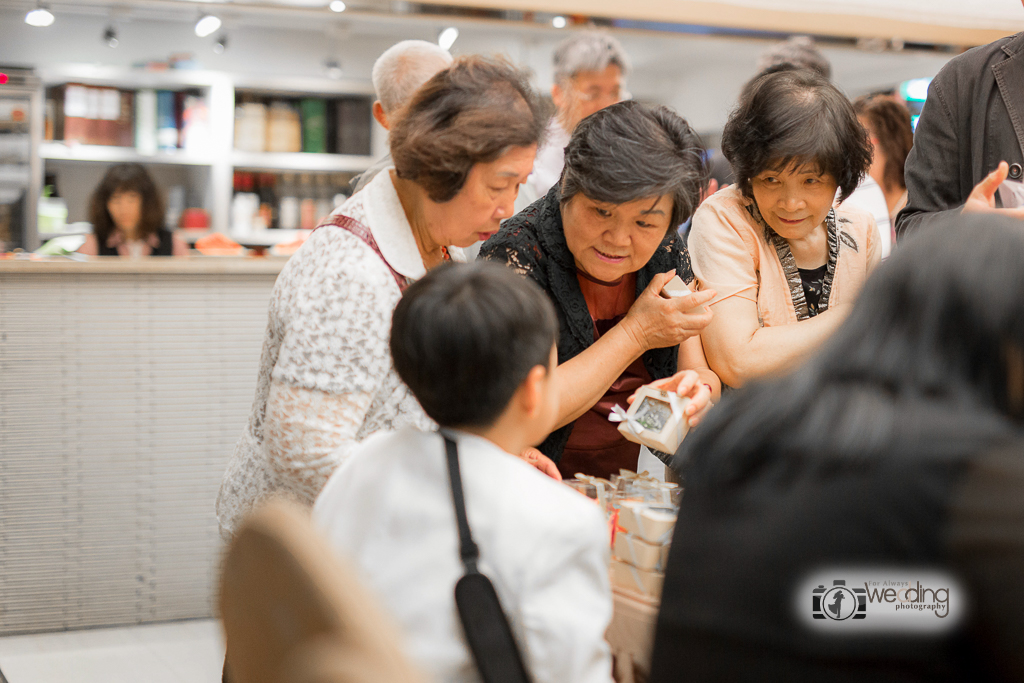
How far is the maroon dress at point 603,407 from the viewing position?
1.97m

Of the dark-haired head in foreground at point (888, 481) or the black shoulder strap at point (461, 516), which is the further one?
the black shoulder strap at point (461, 516)

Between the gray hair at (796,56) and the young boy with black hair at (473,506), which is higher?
the gray hair at (796,56)

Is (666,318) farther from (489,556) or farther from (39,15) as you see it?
(39,15)

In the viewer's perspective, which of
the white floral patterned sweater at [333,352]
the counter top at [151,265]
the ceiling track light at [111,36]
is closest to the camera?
the white floral patterned sweater at [333,352]

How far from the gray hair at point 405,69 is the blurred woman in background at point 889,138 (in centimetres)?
182

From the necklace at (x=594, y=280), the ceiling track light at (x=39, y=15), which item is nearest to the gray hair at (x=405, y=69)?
the necklace at (x=594, y=280)

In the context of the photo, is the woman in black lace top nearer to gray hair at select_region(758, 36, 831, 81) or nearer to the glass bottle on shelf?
gray hair at select_region(758, 36, 831, 81)

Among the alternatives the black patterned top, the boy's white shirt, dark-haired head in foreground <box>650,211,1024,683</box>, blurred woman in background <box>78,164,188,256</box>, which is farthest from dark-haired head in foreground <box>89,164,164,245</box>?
dark-haired head in foreground <box>650,211,1024,683</box>

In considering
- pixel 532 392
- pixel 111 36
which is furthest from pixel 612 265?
pixel 111 36

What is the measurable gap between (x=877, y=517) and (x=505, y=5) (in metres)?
4.76

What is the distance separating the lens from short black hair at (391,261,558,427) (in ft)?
4.00

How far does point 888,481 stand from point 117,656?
3.20m

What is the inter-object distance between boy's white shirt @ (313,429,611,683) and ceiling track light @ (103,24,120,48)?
5.88m

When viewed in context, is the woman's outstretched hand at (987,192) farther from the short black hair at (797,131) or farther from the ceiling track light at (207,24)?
the ceiling track light at (207,24)
